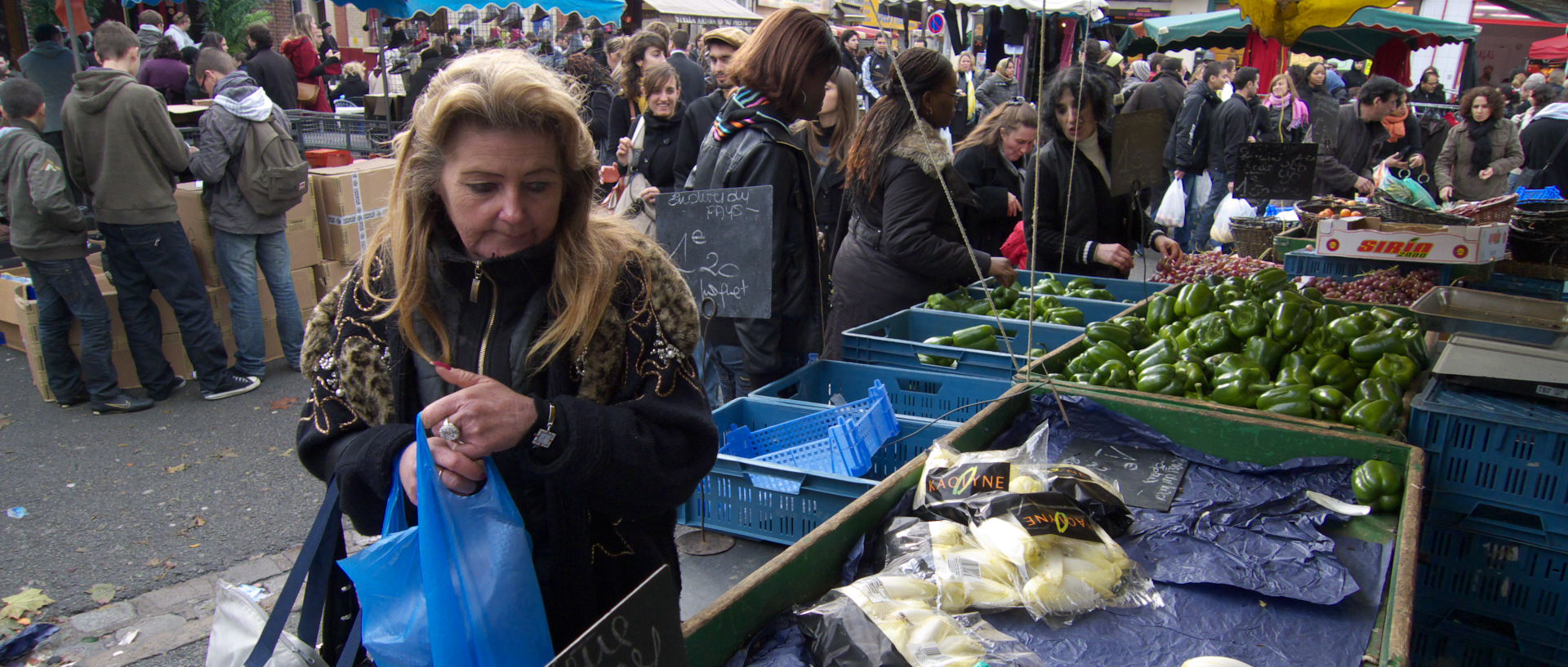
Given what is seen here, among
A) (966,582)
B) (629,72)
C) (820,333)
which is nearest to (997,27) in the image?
(629,72)

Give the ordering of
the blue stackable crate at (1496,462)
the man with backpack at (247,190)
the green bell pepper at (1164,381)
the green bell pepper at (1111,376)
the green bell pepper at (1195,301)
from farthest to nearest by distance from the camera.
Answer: the man with backpack at (247,190)
the green bell pepper at (1195,301)
the green bell pepper at (1111,376)
the green bell pepper at (1164,381)
the blue stackable crate at (1496,462)

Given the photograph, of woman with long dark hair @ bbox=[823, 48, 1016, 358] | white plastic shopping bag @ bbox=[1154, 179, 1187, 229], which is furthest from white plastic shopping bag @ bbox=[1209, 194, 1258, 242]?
woman with long dark hair @ bbox=[823, 48, 1016, 358]

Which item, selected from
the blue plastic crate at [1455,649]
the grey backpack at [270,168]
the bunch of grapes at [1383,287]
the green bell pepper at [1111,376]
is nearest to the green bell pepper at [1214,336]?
the green bell pepper at [1111,376]

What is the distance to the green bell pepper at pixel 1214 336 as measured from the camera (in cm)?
348

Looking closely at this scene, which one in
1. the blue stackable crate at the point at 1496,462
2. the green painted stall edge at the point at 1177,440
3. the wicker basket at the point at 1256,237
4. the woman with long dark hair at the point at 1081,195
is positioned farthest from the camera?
the wicker basket at the point at 1256,237

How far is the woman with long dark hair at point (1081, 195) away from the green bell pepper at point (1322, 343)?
1591 millimetres

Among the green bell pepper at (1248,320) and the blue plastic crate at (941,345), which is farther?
the blue plastic crate at (941,345)

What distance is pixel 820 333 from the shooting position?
4.06 metres

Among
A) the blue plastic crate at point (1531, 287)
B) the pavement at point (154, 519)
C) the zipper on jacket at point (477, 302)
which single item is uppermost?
the zipper on jacket at point (477, 302)

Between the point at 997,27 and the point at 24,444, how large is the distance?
10393 mm

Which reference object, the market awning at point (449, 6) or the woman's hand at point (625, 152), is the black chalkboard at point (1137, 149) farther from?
the market awning at point (449, 6)

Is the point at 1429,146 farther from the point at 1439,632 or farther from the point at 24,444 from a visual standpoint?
the point at 24,444

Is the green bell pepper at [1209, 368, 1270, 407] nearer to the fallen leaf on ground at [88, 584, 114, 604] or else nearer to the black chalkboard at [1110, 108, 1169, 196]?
the black chalkboard at [1110, 108, 1169, 196]

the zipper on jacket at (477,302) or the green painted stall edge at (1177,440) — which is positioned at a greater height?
the zipper on jacket at (477,302)
